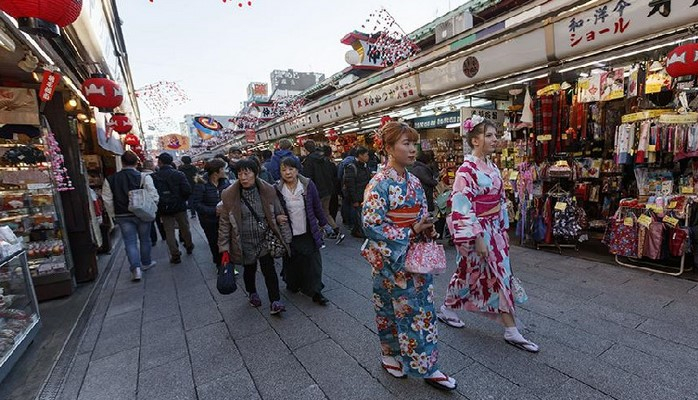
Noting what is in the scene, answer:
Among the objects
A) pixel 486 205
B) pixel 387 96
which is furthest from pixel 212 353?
pixel 387 96

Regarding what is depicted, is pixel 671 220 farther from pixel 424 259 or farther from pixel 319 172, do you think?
pixel 319 172

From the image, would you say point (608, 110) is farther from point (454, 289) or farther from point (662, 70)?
point (454, 289)

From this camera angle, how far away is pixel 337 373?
8.23 ft

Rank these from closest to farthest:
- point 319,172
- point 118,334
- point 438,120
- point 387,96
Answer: point 118,334, point 319,172, point 387,96, point 438,120

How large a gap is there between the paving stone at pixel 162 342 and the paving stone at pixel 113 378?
0.10 metres

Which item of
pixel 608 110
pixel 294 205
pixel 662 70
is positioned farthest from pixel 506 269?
pixel 608 110

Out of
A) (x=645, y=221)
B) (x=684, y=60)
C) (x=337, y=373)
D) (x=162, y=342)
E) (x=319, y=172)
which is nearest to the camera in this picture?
(x=337, y=373)

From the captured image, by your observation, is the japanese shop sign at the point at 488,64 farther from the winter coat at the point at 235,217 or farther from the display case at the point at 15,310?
the display case at the point at 15,310

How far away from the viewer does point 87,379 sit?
269 cm

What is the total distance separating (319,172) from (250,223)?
11.0 feet

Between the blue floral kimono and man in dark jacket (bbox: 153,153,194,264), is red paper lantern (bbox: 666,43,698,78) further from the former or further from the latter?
man in dark jacket (bbox: 153,153,194,264)

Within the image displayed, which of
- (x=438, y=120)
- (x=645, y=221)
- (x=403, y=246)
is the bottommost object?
(x=645, y=221)

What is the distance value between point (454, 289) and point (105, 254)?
24.8ft

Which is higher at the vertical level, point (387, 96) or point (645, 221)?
point (387, 96)
